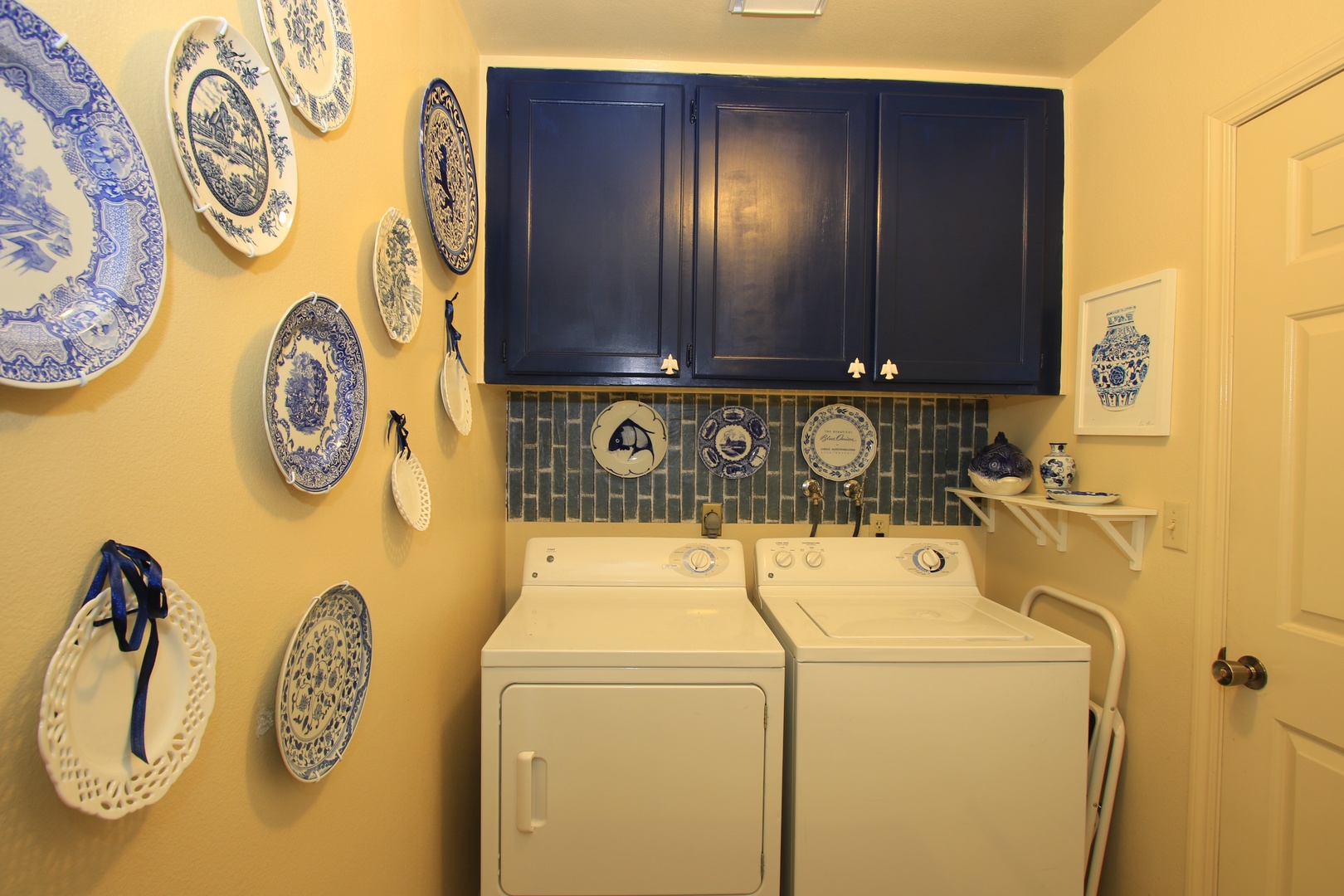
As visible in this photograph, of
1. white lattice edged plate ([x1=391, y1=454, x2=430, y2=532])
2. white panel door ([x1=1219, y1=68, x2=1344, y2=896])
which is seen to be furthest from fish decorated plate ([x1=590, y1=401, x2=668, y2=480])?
white panel door ([x1=1219, y1=68, x2=1344, y2=896])

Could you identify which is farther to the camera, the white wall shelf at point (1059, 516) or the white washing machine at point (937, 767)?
the white wall shelf at point (1059, 516)

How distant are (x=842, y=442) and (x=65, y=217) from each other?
6.49 feet

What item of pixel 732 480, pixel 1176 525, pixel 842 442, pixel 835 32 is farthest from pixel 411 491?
pixel 1176 525

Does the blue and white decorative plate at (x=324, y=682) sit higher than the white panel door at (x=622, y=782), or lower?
higher

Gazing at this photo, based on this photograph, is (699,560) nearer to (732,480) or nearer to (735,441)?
(732,480)

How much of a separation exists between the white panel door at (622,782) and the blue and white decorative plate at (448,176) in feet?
3.54

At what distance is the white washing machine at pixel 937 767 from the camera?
1.31 metres

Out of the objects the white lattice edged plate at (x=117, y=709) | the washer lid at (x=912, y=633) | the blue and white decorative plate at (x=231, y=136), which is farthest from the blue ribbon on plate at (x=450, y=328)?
the washer lid at (x=912, y=633)

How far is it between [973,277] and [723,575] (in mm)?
1177

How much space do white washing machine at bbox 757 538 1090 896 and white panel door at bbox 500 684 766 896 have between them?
16cm

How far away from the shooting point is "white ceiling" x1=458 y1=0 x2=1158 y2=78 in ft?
4.97

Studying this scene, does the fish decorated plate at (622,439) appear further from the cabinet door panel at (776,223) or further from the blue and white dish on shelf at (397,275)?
the blue and white dish on shelf at (397,275)

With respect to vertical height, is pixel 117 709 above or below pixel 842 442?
below

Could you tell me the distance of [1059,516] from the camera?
1.76 m
